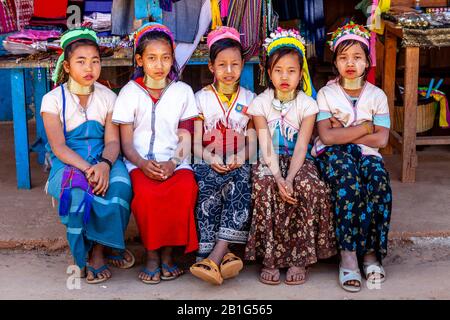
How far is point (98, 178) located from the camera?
12.3ft

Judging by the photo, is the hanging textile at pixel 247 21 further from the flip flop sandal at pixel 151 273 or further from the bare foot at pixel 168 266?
the flip flop sandal at pixel 151 273

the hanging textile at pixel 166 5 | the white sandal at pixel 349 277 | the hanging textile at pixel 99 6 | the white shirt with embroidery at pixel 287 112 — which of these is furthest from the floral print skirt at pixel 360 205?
the hanging textile at pixel 99 6

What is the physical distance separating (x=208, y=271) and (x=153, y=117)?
960 mm

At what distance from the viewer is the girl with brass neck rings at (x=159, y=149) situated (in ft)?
12.3

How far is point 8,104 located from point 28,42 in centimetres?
190

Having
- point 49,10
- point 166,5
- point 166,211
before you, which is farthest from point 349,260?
point 49,10

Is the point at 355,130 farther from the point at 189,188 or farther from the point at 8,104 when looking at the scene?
the point at 8,104

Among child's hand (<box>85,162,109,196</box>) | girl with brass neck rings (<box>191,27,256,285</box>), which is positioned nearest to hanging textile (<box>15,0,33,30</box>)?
girl with brass neck rings (<box>191,27,256,285</box>)

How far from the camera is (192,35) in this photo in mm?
4805

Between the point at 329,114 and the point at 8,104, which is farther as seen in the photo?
the point at 8,104

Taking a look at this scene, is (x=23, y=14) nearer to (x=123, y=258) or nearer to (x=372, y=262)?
(x=123, y=258)

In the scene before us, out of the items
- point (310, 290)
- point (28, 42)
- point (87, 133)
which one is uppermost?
point (28, 42)

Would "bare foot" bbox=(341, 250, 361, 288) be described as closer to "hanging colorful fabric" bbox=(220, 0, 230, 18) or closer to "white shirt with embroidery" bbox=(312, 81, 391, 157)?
"white shirt with embroidery" bbox=(312, 81, 391, 157)

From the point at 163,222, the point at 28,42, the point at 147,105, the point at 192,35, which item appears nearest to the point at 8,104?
the point at 28,42
